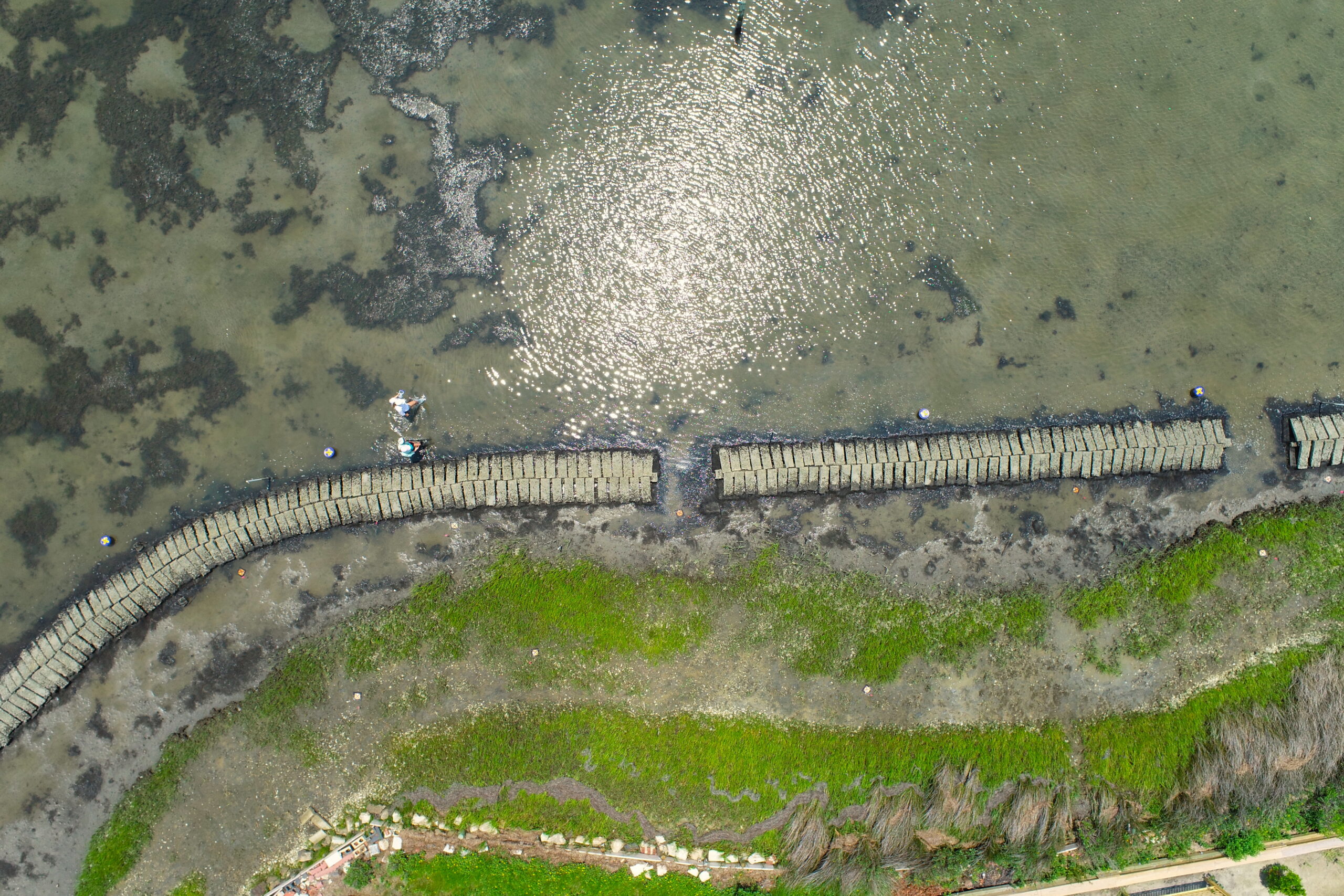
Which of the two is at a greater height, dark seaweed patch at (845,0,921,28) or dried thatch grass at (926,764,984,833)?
dark seaweed patch at (845,0,921,28)

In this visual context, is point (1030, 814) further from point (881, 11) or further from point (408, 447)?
point (881, 11)

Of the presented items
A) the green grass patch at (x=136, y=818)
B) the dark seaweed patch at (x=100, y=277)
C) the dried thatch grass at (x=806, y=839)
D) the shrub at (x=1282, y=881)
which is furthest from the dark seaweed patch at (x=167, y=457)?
the shrub at (x=1282, y=881)

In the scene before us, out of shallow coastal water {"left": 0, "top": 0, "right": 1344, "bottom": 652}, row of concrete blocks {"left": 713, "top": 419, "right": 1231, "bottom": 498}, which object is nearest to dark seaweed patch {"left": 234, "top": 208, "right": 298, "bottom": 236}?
shallow coastal water {"left": 0, "top": 0, "right": 1344, "bottom": 652}

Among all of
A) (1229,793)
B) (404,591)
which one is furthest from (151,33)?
(1229,793)

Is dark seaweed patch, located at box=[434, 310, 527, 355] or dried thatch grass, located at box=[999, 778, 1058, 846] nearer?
dried thatch grass, located at box=[999, 778, 1058, 846]

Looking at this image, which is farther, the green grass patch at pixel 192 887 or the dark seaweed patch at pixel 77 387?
the dark seaweed patch at pixel 77 387

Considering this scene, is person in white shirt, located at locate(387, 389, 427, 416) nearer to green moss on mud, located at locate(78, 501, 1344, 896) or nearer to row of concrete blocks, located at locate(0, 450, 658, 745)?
row of concrete blocks, located at locate(0, 450, 658, 745)

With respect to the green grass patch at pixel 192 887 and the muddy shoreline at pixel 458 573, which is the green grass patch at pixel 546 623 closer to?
the muddy shoreline at pixel 458 573
